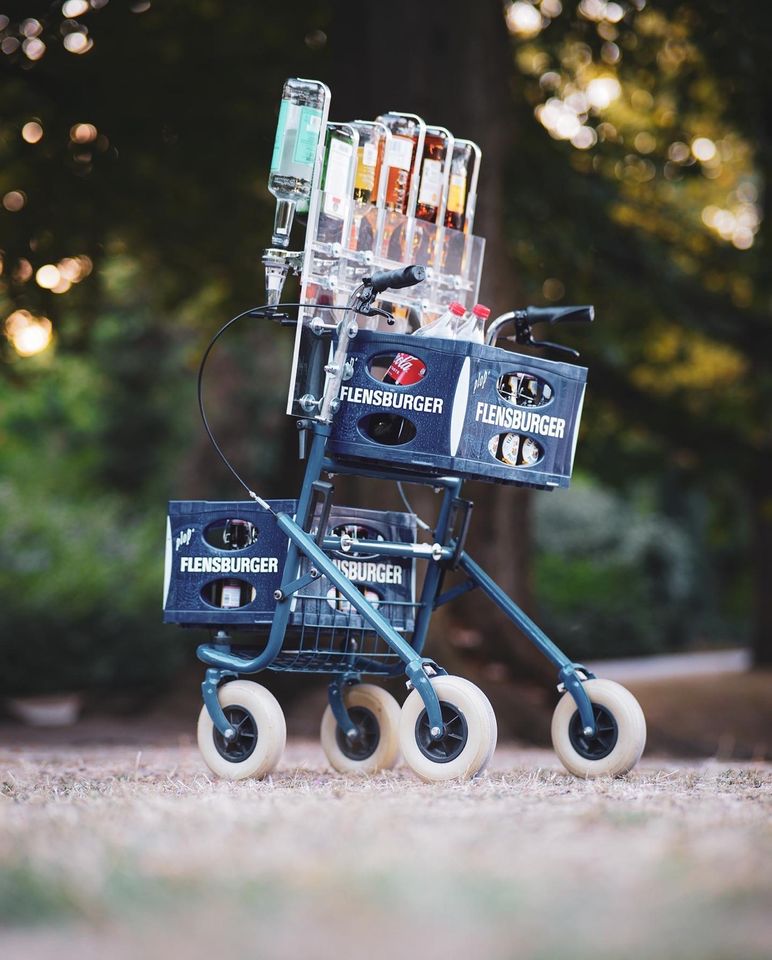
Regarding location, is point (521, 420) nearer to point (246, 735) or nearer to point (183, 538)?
point (183, 538)

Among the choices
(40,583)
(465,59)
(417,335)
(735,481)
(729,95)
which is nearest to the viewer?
(417,335)

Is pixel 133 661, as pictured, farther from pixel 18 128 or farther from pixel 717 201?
pixel 717 201

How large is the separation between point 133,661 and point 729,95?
26.0 feet

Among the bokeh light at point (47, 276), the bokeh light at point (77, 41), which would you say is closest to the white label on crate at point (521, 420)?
the bokeh light at point (47, 276)

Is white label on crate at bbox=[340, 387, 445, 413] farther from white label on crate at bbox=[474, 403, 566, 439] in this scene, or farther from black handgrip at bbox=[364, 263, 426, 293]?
black handgrip at bbox=[364, 263, 426, 293]

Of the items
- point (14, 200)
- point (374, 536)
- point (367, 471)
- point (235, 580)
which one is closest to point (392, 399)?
point (367, 471)

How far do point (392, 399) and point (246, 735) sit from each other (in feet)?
4.55

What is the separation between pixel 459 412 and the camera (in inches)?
174

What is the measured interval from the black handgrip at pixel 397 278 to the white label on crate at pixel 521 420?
1.66 ft

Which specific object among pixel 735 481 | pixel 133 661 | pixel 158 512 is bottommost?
pixel 133 661

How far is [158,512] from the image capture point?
1934cm

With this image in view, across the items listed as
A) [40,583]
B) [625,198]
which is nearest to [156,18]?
[625,198]

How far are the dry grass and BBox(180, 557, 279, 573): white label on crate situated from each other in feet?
3.91

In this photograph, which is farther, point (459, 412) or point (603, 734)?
point (603, 734)
